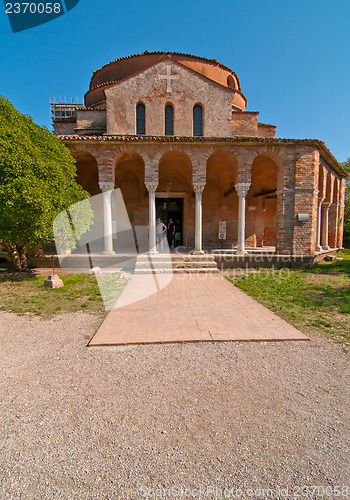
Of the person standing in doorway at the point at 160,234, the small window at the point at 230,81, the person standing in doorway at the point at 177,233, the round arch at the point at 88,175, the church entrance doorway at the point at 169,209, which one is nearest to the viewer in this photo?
the person standing in doorway at the point at 160,234

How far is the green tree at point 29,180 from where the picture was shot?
24.2ft

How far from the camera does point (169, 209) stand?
17.0 m

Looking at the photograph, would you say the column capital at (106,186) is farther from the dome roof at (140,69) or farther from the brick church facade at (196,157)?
the dome roof at (140,69)

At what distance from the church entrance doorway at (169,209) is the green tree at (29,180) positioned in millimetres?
8009

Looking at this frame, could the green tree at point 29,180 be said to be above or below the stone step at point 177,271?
above

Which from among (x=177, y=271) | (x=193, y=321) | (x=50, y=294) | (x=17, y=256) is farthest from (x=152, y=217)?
(x=193, y=321)

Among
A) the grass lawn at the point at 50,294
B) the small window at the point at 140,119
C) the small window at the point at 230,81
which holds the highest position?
the small window at the point at 230,81

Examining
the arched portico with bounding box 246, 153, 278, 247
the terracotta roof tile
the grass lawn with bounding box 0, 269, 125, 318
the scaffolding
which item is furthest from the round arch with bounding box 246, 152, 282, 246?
the scaffolding

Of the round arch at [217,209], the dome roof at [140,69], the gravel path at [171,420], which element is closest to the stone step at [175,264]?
the round arch at [217,209]

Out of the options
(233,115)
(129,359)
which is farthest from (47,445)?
(233,115)

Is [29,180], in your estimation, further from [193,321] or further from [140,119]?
[140,119]

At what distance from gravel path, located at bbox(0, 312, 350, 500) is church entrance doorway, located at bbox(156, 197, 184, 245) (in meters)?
13.4

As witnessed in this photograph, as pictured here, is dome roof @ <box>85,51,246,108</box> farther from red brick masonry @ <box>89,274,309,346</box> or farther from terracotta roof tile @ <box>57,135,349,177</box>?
red brick masonry @ <box>89,274,309,346</box>

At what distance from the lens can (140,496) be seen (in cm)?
179
